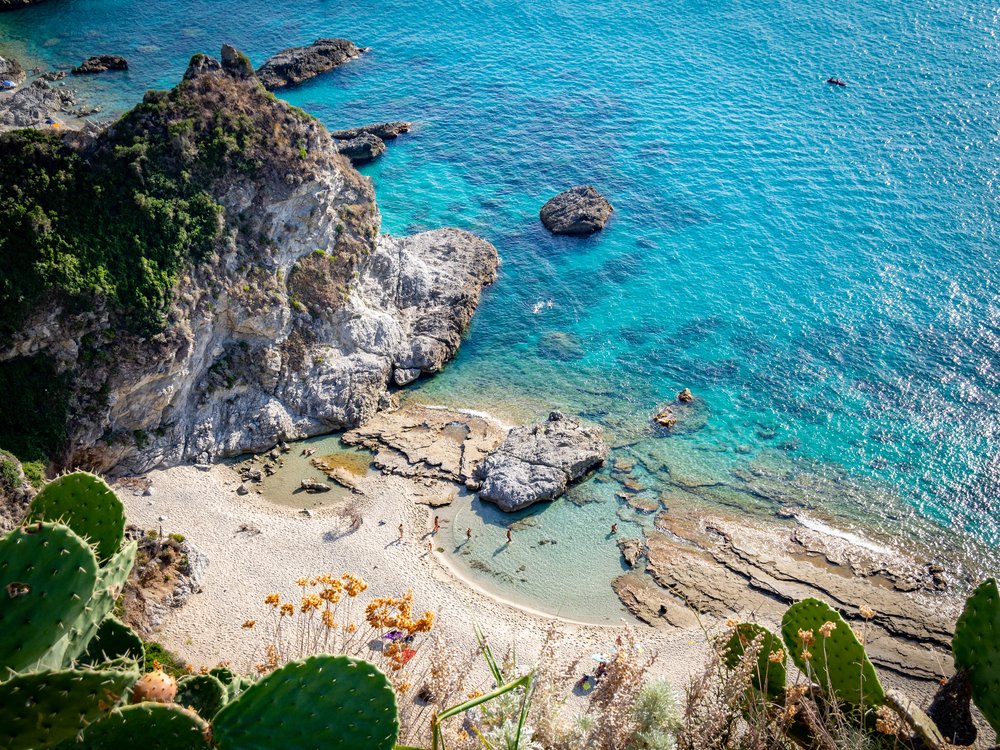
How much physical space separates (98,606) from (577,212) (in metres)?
49.9

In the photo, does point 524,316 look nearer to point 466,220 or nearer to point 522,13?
point 466,220

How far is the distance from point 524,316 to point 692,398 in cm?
1201

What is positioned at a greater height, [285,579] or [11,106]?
[11,106]

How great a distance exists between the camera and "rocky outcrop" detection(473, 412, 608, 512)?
37625mm

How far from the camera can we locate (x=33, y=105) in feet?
213

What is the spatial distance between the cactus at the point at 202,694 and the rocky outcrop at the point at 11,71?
76020mm

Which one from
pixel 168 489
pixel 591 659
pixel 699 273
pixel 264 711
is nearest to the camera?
pixel 264 711

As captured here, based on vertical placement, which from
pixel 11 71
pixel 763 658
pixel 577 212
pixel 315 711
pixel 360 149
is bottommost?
pixel 577 212

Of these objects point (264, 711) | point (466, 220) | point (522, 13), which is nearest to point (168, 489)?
point (264, 711)

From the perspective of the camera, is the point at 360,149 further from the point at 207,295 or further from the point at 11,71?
the point at 11,71

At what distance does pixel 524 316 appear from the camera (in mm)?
50688

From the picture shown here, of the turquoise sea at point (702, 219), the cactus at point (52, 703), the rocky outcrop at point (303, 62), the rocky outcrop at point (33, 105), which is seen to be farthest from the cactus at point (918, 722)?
the rocky outcrop at point (303, 62)

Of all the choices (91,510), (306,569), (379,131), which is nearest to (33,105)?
(379,131)

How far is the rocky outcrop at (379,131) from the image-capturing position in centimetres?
6688
